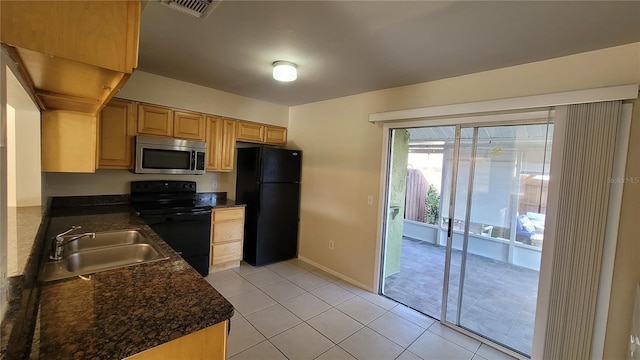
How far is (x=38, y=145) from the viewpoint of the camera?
197 centimetres

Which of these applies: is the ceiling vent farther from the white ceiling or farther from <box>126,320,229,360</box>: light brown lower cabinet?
<box>126,320,229,360</box>: light brown lower cabinet

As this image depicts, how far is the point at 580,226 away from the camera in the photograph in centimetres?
186

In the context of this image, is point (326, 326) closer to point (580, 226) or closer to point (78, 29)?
point (580, 226)

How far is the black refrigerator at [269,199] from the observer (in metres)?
3.68

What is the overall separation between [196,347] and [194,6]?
1.78 m

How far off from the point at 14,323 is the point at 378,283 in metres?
2.92

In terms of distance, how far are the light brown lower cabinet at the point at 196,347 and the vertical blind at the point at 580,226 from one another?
226 centimetres

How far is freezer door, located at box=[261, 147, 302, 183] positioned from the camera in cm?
365

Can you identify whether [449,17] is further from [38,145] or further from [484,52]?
[38,145]

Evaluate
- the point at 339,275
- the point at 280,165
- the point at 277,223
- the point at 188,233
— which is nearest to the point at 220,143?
the point at 280,165

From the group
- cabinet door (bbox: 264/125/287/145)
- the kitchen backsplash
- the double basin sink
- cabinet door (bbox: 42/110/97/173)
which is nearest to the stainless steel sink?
the double basin sink

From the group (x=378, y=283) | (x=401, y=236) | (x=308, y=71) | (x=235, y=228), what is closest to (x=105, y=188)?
(x=235, y=228)

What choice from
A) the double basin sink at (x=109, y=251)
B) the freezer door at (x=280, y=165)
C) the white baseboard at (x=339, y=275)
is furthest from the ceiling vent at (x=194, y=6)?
the white baseboard at (x=339, y=275)

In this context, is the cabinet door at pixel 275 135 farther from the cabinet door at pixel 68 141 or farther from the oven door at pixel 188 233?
the cabinet door at pixel 68 141
